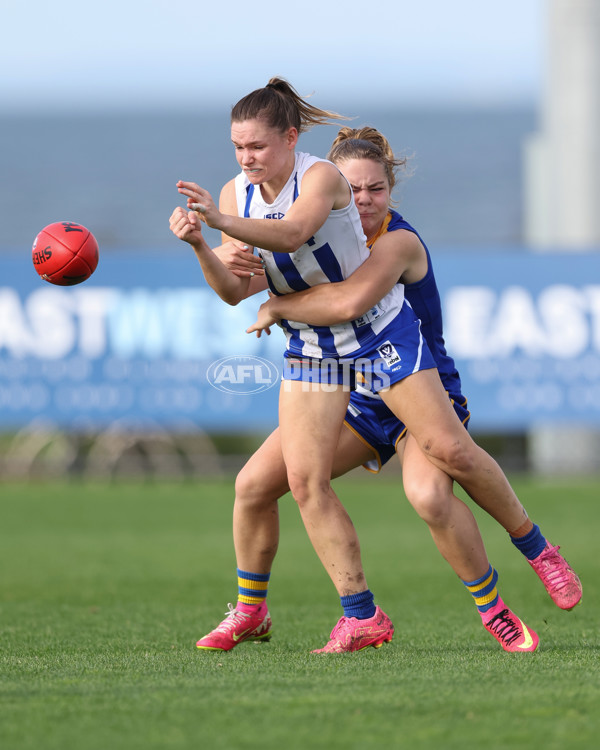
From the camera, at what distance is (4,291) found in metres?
14.8

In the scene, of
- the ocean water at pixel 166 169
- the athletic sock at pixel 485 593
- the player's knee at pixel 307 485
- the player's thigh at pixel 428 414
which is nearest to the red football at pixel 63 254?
the player's knee at pixel 307 485

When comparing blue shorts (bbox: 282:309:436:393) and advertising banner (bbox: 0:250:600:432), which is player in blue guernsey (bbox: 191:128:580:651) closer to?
blue shorts (bbox: 282:309:436:393)

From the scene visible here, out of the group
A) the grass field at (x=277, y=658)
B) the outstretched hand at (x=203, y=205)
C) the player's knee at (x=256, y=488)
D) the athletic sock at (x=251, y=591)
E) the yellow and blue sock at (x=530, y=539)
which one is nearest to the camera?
the grass field at (x=277, y=658)

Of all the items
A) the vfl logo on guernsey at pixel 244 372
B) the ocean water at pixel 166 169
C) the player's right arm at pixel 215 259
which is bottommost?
the vfl logo on guernsey at pixel 244 372

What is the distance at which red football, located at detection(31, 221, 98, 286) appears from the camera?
4457mm

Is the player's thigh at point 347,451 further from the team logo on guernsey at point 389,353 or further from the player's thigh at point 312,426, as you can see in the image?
the team logo on guernsey at point 389,353

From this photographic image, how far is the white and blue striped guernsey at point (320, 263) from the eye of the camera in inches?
165

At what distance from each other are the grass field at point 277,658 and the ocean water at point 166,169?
12776 millimetres

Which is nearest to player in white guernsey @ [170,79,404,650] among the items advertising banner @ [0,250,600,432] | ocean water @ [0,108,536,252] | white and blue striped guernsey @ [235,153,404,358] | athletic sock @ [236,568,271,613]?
white and blue striped guernsey @ [235,153,404,358]

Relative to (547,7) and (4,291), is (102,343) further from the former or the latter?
(547,7)

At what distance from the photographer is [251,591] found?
15.2ft

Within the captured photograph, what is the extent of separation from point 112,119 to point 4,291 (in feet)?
55.1

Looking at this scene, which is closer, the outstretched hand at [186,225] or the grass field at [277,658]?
the grass field at [277,658]

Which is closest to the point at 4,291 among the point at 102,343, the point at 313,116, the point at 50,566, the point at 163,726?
the point at 102,343
